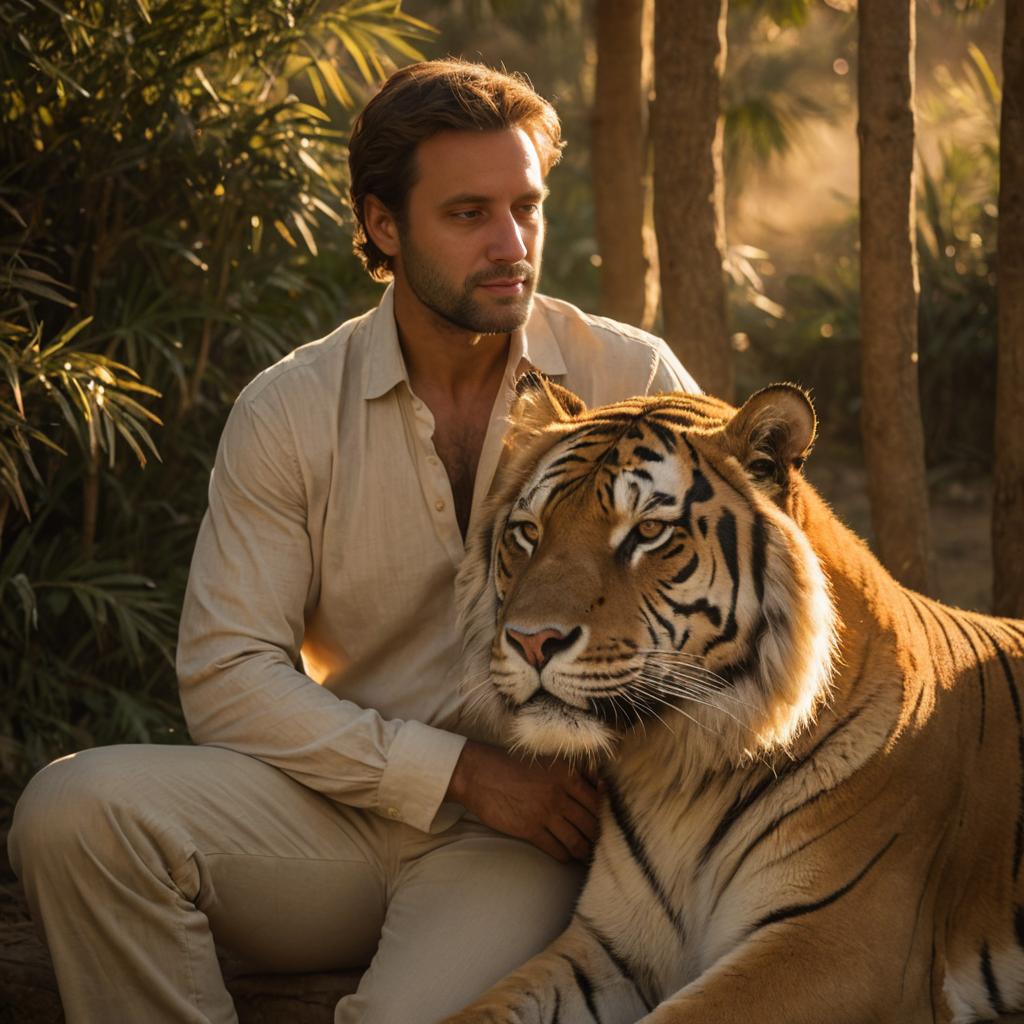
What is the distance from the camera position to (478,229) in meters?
3.05

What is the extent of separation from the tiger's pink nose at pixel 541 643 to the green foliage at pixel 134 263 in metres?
2.36

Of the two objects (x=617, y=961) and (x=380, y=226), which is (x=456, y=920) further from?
(x=380, y=226)

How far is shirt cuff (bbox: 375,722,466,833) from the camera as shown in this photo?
9.12 ft

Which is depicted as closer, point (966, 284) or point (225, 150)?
point (225, 150)

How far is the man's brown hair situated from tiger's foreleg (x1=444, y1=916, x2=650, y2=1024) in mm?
1552

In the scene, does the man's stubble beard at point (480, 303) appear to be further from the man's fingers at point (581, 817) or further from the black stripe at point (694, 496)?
the man's fingers at point (581, 817)

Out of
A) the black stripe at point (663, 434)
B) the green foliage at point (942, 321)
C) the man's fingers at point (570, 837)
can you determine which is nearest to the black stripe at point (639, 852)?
the man's fingers at point (570, 837)

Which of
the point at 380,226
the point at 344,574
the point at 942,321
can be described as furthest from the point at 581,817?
the point at 942,321

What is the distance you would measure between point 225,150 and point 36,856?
2.90 metres

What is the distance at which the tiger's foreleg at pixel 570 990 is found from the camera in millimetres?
2564

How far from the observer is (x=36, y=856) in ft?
8.77

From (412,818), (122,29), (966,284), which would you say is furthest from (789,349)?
(412,818)

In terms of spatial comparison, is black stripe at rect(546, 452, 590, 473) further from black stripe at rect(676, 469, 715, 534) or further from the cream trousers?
the cream trousers

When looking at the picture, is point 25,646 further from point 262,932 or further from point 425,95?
point 425,95
